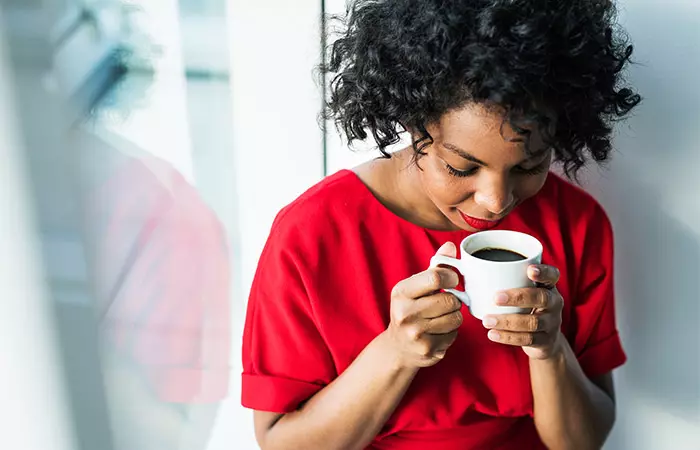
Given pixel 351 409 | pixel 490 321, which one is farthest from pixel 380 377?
pixel 490 321

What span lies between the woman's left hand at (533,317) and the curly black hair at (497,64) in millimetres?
166

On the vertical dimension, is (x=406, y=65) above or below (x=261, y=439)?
above

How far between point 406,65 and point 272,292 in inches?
14.9

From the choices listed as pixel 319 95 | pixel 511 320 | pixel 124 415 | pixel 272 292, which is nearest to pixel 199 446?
pixel 124 415

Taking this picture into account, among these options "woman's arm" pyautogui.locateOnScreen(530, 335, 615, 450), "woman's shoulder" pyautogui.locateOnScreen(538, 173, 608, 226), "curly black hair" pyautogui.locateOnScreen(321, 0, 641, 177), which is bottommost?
"woman's arm" pyautogui.locateOnScreen(530, 335, 615, 450)

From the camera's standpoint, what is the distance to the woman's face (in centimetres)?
85

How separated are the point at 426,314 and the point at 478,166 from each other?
0.20 m

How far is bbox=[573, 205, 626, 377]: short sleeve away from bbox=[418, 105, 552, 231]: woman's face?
0.26 metres

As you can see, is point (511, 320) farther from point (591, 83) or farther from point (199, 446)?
point (199, 446)

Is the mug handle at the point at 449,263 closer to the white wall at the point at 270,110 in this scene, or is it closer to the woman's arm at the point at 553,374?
the woman's arm at the point at 553,374

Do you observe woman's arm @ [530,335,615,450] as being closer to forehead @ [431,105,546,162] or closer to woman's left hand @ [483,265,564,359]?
woman's left hand @ [483,265,564,359]

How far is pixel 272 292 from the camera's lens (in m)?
1.05

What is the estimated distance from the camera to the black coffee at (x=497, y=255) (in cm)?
91

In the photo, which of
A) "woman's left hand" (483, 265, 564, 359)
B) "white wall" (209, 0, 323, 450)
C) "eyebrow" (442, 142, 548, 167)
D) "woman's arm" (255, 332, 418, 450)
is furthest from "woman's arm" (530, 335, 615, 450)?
"white wall" (209, 0, 323, 450)
